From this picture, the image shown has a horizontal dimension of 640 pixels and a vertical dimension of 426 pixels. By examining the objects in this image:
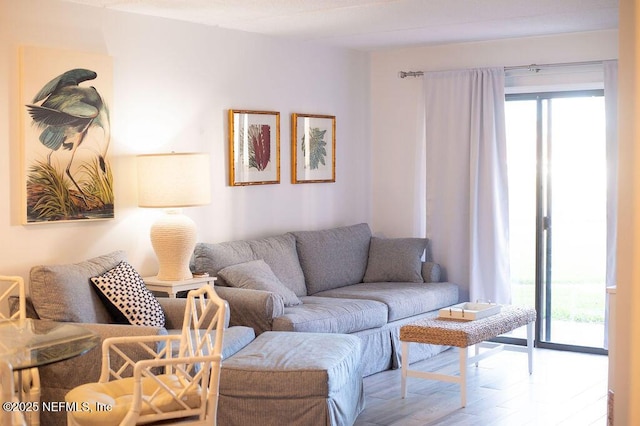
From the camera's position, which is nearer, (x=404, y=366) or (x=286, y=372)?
(x=286, y=372)

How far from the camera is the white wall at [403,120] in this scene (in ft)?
23.2

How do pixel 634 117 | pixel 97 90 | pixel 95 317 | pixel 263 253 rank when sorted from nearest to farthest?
1. pixel 634 117
2. pixel 95 317
3. pixel 97 90
4. pixel 263 253

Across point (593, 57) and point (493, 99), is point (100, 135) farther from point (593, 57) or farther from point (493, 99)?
point (593, 57)

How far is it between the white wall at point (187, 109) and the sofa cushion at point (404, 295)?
0.75m

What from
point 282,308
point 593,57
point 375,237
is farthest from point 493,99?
point 282,308

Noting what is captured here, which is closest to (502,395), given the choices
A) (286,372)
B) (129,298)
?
(286,372)

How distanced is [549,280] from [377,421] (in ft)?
8.50

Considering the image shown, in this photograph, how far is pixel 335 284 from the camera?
6.74 meters

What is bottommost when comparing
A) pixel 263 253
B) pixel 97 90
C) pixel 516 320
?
pixel 516 320

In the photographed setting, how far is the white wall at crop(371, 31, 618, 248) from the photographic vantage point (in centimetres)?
707

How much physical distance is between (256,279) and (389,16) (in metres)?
1.96

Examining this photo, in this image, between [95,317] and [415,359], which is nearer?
[95,317]

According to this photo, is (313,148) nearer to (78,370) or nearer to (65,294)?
(65,294)

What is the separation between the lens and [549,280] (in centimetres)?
691
